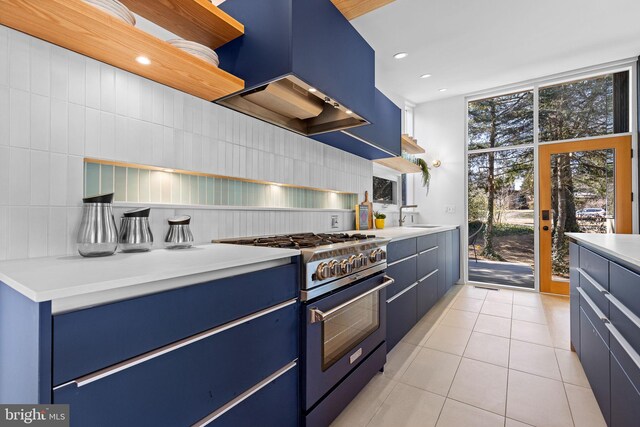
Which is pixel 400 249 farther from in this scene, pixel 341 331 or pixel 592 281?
pixel 592 281

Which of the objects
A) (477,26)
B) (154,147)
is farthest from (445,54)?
(154,147)

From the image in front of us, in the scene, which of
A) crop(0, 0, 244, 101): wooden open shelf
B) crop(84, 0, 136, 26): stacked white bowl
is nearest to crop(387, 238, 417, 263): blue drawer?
crop(0, 0, 244, 101): wooden open shelf

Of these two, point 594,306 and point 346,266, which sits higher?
point 346,266

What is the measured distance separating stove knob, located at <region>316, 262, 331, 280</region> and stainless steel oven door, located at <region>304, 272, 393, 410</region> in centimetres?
12

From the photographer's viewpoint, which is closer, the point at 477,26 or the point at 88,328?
the point at 88,328

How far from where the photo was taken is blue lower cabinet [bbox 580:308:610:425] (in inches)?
54.2

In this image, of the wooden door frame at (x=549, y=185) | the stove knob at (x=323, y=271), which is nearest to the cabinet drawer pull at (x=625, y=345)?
the stove knob at (x=323, y=271)

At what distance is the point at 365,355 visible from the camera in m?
1.71

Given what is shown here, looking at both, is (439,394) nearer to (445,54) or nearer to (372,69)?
(372,69)

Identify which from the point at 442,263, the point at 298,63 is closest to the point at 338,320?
the point at 298,63

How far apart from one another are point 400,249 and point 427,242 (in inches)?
29.2

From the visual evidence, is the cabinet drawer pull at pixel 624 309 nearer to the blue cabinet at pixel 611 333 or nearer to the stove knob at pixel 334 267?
the blue cabinet at pixel 611 333

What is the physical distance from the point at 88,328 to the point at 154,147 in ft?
3.24

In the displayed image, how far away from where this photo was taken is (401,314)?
2.28 m
